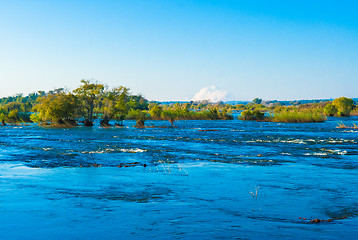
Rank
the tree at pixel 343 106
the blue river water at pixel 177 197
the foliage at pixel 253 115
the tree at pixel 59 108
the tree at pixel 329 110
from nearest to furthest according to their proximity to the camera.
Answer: the blue river water at pixel 177 197 → the tree at pixel 59 108 → the foliage at pixel 253 115 → the tree at pixel 329 110 → the tree at pixel 343 106

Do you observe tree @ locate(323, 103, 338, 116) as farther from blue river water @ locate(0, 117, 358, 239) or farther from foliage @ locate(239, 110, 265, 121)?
blue river water @ locate(0, 117, 358, 239)

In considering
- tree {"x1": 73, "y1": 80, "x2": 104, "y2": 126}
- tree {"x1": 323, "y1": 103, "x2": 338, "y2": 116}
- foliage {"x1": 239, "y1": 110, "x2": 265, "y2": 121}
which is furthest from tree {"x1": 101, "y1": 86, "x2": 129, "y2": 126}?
tree {"x1": 323, "y1": 103, "x2": 338, "y2": 116}

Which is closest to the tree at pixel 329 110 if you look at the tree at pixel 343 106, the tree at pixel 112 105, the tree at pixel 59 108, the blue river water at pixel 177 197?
the tree at pixel 343 106

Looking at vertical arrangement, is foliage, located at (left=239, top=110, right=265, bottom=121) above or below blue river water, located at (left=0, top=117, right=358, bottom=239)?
above

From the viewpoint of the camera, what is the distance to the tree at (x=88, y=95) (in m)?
60.2

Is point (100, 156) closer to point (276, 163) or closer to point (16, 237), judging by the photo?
point (276, 163)

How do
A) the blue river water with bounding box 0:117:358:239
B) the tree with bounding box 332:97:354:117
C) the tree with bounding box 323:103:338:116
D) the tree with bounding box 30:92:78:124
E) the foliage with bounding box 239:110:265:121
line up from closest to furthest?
the blue river water with bounding box 0:117:358:239 → the tree with bounding box 30:92:78:124 → the foliage with bounding box 239:110:265:121 → the tree with bounding box 323:103:338:116 → the tree with bounding box 332:97:354:117

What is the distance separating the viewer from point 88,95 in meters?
60.6

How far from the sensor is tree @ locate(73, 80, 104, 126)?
60.2 metres

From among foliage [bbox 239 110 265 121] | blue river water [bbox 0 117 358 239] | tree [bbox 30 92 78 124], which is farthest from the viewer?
foliage [bbox 239 110 265 121]

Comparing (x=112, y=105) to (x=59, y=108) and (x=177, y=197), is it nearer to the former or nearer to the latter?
(x=59, y=108)

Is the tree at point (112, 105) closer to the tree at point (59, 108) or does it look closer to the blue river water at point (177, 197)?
the tree at point (59, 108)

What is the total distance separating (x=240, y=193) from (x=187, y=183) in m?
2.73

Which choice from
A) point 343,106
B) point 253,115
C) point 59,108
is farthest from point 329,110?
point 59,108
